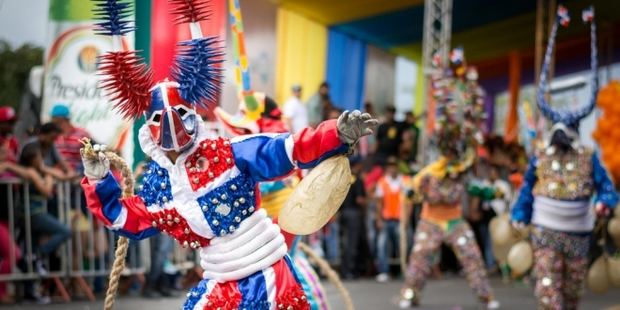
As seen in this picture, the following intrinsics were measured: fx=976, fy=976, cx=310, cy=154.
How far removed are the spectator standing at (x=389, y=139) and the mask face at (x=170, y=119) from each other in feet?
29.4

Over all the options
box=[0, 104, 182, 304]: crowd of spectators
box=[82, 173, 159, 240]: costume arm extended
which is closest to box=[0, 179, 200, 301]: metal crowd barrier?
box=[0, 104, 182, 304]: crowd of spectators

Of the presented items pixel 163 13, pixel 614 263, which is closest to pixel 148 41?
pixel 163 13

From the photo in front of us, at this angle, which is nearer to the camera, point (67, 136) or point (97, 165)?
point (97, 165)

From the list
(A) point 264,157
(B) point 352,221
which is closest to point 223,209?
(A) point 264,157

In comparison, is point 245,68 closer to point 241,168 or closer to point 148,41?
point 148,41

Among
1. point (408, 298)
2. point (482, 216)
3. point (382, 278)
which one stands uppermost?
point (482, 216)

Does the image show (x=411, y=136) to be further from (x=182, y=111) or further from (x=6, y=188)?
(x=182, y=111)

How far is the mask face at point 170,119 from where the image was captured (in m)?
3.99

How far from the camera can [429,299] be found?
10.5 metres

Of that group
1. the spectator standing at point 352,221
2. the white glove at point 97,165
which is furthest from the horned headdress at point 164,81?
the spectator standing at point 352,221

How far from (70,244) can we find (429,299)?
12.7ft

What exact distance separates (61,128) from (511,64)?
49.9ft

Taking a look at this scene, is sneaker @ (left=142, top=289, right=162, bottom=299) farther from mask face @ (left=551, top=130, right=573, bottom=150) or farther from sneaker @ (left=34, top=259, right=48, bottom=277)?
mask face @ (left=551, top=130, right=573, bottom=150)

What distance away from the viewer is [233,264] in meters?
4.05
